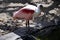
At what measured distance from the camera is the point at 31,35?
4656 millimetres

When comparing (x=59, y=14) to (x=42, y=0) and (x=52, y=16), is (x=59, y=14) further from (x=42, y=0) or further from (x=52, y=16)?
(x=42, y=0)

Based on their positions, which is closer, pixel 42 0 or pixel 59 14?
pixel 59 14

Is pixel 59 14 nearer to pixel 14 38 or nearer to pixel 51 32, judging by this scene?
pixel 51 32

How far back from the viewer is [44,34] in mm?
4750

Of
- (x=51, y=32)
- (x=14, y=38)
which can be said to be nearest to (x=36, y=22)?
(x=51, y=32)

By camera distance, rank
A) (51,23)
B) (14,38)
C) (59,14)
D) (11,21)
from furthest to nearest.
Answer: (59,14) < (11,21) < (51,23) < (14,38)

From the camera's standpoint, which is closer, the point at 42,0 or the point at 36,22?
the point at 36,22

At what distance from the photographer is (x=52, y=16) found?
5953 mm

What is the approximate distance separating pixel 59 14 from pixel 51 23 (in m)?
0.86

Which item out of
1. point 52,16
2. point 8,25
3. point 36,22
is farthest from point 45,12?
point 8,25

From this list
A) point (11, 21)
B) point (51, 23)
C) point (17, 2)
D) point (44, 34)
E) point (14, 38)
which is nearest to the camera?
point (14, 38)

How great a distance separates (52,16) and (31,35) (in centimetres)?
145

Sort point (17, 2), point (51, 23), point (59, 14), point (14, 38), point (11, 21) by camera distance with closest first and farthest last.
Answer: point (14, 38)
point (51, 23)
point (11, 21)
point (59, 14)
point (17, 2)

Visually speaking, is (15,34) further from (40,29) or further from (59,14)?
(59,14)
